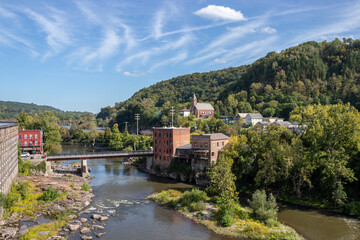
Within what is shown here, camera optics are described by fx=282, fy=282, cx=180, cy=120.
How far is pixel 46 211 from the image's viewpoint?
3628cm

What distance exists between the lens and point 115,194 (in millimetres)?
47094

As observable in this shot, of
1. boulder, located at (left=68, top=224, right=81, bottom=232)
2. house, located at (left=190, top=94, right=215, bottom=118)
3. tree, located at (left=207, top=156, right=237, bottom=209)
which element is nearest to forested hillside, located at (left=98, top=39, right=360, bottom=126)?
house, located at (left=190, top=94, right=215, bottom=118)

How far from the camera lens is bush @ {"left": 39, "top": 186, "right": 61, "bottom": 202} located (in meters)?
39.4

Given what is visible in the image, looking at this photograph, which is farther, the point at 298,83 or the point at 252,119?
the point at 298,83

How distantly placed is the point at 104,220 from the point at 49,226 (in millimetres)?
6337

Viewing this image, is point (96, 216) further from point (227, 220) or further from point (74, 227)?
point (227, 220)

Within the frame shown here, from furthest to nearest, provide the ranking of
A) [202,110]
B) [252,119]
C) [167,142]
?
[202,110]
[252,119]
[167,142]

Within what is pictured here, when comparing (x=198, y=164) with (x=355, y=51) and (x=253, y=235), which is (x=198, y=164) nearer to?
(x=253, y=235)

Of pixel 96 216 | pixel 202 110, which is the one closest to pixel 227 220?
pixel 96 216

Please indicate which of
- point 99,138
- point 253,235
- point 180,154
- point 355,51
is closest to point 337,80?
point 355,51

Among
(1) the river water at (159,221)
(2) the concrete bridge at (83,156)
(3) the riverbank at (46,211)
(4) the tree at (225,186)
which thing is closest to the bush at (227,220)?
(4) the tree at (225,186)

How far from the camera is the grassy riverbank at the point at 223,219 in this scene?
30219mm

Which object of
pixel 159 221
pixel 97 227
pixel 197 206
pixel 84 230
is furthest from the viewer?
pixel 197 206

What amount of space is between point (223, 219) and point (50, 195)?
80.7 feet
